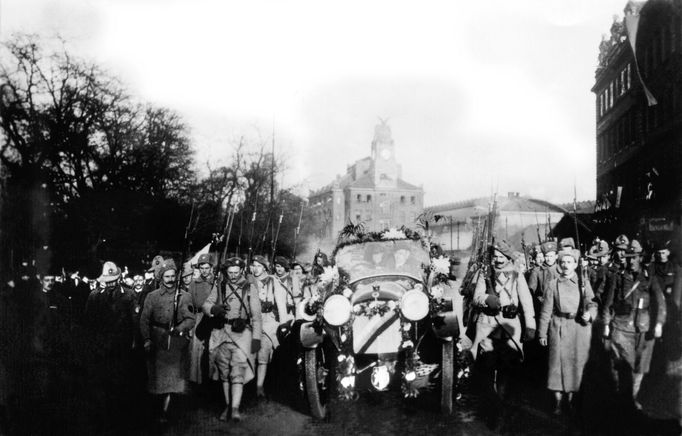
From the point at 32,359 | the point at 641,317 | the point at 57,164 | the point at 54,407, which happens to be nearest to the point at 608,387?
the point at 641,317

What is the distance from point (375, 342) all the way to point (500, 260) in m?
1.77

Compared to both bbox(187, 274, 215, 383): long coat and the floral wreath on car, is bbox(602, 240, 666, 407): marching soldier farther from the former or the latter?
bbox(187, 274, 215, 383): long coat

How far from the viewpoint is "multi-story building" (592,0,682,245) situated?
11.9 m

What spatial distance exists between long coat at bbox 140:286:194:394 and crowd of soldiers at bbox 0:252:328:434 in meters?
0.01

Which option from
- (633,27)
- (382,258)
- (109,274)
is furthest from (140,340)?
(633,27)

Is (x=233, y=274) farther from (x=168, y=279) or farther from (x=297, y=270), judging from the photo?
(x=297, y=270)

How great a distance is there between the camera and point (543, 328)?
643 centimetres

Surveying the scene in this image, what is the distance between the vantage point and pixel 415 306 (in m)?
5.88

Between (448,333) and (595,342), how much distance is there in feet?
12.8

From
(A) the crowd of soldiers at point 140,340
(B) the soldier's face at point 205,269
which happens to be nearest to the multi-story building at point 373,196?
(A) the crowd of soldiers at point 140,340

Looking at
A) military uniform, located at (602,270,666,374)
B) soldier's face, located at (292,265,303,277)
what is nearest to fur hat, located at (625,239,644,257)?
military uniform, located at (602,270,666,374)

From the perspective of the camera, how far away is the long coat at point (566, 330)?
6191mm

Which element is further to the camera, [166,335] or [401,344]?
[166,335]

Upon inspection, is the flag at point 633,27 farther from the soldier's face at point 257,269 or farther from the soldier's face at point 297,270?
the soldier's face at point 257,269
